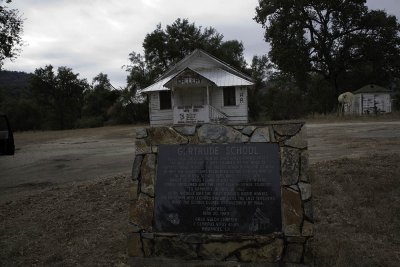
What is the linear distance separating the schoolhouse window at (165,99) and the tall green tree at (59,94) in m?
31.8

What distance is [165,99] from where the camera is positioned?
1105 inches

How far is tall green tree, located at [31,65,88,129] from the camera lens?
5792 cm

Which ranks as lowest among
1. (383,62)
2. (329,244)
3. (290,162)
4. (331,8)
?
(329,244)

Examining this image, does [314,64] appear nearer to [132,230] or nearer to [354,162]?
[354,162]

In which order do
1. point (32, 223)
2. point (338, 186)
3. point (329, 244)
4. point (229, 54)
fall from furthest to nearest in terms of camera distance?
point (229, 54) < point (338, 186) < point (32, 223) < point (329, 244)

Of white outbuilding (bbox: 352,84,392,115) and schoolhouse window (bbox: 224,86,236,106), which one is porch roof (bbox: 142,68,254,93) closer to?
schoolhouse window (bbox: 224,86,236,106)

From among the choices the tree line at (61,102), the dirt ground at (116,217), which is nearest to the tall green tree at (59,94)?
the tree line at (61,102)

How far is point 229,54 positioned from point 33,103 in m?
28.8

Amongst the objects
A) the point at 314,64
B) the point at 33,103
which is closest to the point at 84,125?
the point at 33,103

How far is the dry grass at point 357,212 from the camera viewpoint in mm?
4820

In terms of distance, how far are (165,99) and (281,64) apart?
57.8 ft

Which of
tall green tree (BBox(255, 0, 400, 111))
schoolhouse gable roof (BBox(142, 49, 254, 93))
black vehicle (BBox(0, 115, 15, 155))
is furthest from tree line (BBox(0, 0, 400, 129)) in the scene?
black vehicle (BBox(0, 115, 15, 155))

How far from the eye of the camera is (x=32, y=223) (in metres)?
6.36

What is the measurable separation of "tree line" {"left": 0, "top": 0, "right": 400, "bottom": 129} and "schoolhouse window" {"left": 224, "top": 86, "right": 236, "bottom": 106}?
11.0m
